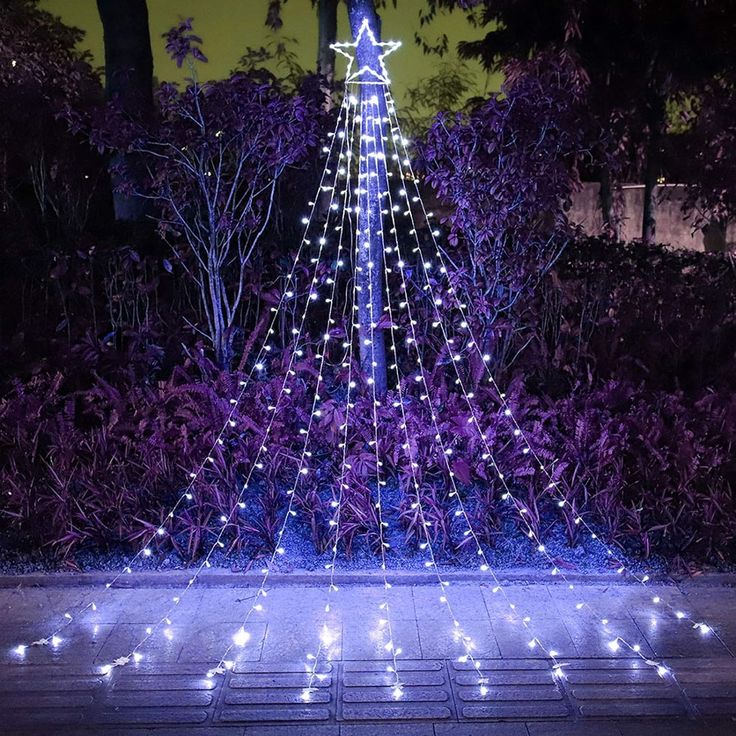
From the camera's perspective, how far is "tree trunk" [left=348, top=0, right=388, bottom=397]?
5.98 meters

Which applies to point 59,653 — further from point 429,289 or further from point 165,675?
point 429,289

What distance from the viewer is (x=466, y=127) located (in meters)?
6.18

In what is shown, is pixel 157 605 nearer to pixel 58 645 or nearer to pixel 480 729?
pixel 58 645

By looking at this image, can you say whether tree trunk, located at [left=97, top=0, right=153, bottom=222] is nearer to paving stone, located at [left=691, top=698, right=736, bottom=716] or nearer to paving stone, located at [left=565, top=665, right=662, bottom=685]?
paving stone, located at [left=565, top=665, right=662, bottom=685]

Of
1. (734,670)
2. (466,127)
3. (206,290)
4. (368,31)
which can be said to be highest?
(368,31)

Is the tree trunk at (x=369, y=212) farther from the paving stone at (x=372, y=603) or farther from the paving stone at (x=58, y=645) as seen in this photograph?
the paving stone at (x=58, y=645)

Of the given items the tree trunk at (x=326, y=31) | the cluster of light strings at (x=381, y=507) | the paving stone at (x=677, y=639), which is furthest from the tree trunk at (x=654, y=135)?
the paving stone at (x=677, y=639)

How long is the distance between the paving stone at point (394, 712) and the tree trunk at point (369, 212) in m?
2.97

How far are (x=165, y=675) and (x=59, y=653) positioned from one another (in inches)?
22.8

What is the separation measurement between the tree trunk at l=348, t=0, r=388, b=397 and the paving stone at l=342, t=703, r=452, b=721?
297 cm

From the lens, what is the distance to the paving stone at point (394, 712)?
11.6ft

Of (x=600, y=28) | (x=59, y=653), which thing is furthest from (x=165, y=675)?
(x=600, y=28)

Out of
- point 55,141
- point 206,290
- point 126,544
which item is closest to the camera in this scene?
point 126,544

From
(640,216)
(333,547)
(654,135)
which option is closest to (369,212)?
(333,547)
